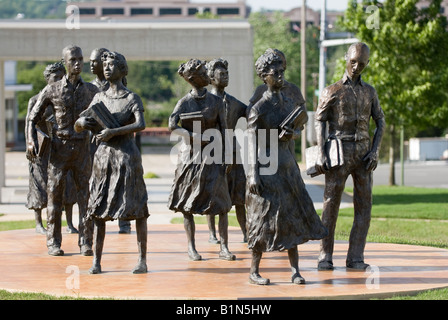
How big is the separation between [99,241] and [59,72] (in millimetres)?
4035

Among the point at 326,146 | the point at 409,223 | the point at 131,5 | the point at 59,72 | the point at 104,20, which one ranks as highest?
the point at 131,5

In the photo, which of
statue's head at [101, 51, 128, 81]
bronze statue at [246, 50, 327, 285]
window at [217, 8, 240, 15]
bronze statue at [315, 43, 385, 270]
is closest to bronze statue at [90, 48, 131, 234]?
statue's head at [101, 51, 128, 81]

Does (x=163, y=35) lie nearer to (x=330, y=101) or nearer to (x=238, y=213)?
(x=238, y=213)

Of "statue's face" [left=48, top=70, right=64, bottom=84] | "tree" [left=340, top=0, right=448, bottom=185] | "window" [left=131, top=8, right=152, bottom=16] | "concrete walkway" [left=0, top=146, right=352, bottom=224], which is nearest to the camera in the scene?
"statue's face" [left=48, top=70, right=64, bottom=84]

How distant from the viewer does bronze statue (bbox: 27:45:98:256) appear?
1059 cm

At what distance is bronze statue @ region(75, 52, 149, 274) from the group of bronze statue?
0.01 metres

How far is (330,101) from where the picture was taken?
30.7ft

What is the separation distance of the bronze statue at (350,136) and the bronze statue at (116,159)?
1.95 meters

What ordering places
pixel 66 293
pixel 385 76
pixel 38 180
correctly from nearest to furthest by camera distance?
pixel 66 293 < pixel 38 180 < pixel 385 76

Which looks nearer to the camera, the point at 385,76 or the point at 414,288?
the point at 414,288

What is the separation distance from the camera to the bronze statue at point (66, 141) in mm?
10586

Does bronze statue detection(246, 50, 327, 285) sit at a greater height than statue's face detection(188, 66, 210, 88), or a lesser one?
lesser

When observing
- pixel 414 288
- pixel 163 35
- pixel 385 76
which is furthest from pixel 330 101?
pixel 385 76

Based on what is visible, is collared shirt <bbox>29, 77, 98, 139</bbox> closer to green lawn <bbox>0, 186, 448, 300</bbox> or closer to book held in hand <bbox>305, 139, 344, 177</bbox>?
book held in hand <bbox>305, 139, 344, 177</bbox>
